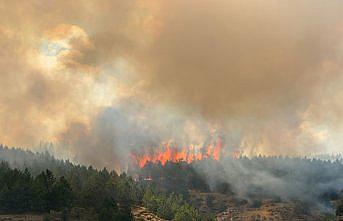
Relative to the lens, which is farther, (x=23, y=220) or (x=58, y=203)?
(x=58, y=203)

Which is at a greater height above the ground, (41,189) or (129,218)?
(41,189)

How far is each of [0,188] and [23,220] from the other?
27.1 metres

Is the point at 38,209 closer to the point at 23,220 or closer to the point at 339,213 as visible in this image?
the point at 23,220

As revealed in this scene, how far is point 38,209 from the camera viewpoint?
19362 cm

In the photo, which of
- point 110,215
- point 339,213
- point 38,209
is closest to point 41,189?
point 38,209

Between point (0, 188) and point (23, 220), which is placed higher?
point (0, 188)

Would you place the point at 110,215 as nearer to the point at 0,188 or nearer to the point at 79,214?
the point at 79,214

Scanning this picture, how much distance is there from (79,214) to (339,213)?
381 ft

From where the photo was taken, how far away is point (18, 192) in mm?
190750

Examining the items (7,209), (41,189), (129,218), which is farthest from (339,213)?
(7,209)

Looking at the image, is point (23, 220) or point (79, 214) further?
point (79, 214)

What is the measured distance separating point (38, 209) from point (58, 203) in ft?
29.2

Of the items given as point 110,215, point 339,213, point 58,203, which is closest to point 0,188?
point 58,203

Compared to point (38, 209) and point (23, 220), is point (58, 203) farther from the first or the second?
point (23, 220)
